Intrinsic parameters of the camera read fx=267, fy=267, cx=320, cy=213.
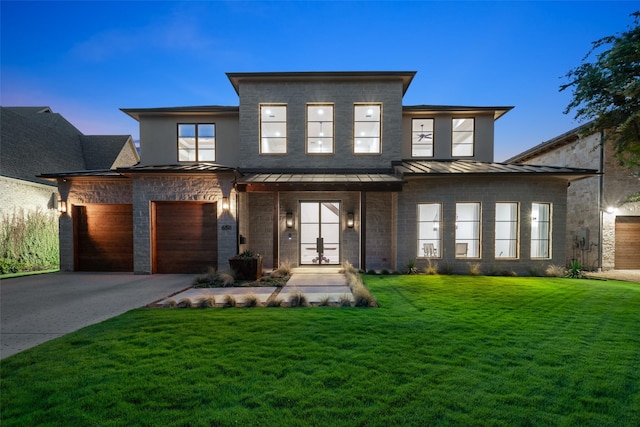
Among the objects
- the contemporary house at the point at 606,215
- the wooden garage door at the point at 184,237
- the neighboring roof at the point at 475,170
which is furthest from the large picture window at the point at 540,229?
the wooden garage door at the point at 184,237

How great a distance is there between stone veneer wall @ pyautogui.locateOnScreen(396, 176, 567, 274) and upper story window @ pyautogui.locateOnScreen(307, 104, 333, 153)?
379 centimetres

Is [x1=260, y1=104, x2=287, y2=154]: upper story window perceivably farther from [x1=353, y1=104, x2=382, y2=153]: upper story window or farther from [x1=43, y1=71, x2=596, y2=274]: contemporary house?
[x1=353, y1=104, x2=382, y2=153]: upper story window

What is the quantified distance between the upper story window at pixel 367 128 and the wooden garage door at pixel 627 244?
1157cm

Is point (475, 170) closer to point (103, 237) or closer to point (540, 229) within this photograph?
point (540, 229)

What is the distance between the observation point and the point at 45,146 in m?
15.9

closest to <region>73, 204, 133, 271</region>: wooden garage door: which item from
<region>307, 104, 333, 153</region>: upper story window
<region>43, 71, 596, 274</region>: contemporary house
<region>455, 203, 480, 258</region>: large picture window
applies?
<region>43, 71, 596, 274</region>: contemporary house

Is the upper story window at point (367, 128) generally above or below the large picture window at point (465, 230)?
above

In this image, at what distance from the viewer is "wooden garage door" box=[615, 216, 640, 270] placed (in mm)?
12016

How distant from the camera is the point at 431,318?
16.6 feet

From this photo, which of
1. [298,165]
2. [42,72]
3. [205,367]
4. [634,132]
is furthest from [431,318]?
[42,72]

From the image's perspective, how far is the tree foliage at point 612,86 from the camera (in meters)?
7.95

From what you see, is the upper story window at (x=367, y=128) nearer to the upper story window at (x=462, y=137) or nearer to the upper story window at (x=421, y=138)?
the upper story window at (x=421, y=138)

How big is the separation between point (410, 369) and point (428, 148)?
10.9 meters

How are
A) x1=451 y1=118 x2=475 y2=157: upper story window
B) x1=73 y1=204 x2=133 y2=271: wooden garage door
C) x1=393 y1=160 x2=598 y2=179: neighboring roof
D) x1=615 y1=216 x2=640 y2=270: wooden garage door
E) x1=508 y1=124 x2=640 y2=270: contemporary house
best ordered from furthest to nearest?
x1=451 y1=118 x2=475 y2=157: upper story window, x1=615 y1=216 x2=640 y2=270: wooden garage door, x1=508 y1=124 x2=640 y2=270: contemporary house, x1=73 y1=204 x2=133 y2=271: wooden garage door, x1=393 y1=160 x2=598 y2=179: neighboring roof
